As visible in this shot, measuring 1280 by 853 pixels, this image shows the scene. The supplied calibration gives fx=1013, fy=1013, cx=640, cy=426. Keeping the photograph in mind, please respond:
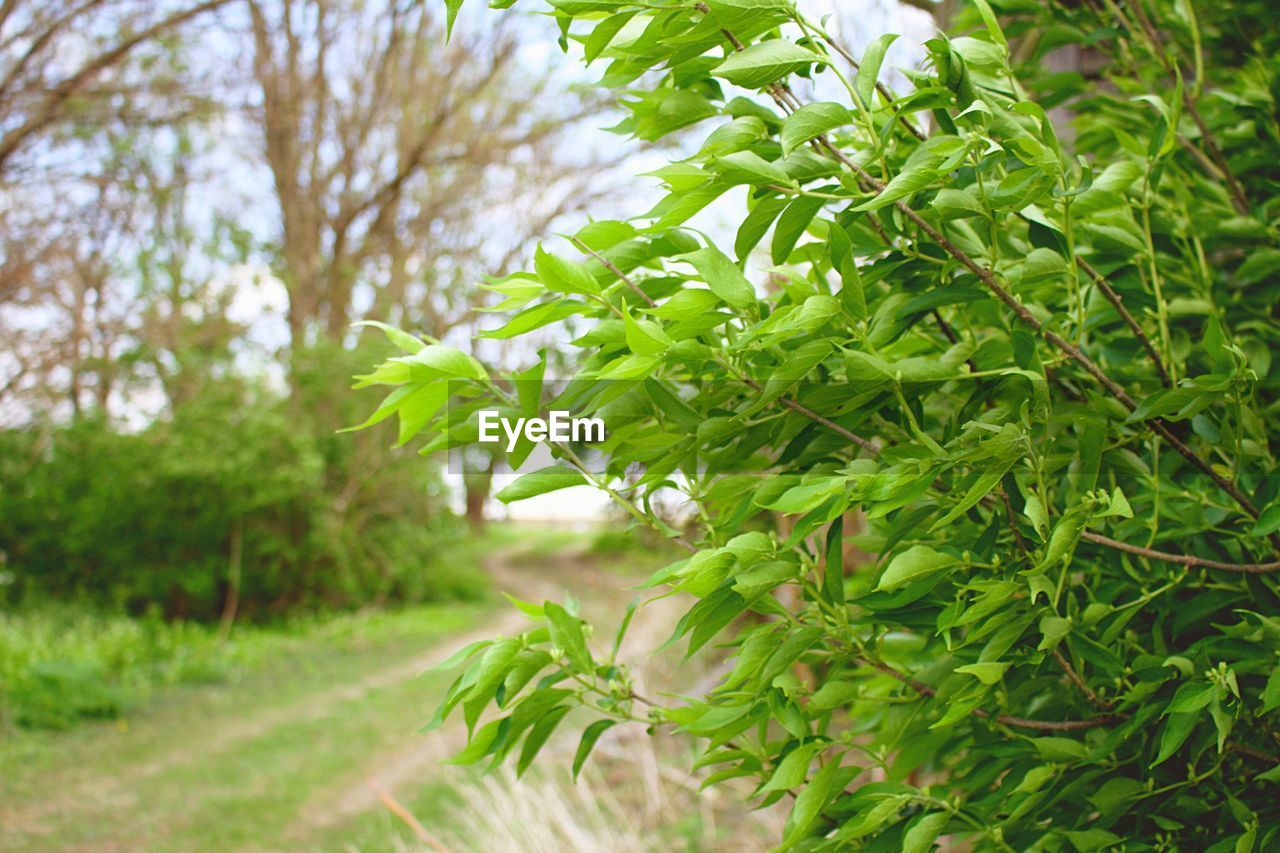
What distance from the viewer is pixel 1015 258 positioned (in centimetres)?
116

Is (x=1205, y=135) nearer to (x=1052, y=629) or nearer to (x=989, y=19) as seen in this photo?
(x=989, y=19)

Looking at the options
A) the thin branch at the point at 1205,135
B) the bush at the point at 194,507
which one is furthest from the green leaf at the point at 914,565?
the bush at the point at 194,507

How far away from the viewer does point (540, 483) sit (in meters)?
1.06

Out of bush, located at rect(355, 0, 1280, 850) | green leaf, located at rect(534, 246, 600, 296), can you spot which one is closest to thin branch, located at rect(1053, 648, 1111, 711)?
bush, located at rect(355, 0, 1280, 850)

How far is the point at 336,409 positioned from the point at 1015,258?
1211 centimetres

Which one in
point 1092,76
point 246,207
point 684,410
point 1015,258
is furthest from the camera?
point 246,207

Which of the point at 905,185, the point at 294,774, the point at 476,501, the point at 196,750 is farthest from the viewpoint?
the point at 476,501

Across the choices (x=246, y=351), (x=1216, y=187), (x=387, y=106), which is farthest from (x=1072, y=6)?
(x=387, y=106)

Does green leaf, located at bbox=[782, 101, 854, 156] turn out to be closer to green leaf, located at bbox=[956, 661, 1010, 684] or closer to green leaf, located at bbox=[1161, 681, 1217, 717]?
green leaf, located at bbox=[956, 661, 1010, 684]

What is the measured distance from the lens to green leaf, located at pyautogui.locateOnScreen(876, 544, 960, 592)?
3.05 feet

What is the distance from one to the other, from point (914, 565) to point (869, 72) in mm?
460

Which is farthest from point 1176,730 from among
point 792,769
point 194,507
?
point 194,507

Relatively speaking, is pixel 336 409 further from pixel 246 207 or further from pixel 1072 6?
pixel 1072 6

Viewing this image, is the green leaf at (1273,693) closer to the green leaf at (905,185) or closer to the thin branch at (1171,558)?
the thin branch at (1171,558)
